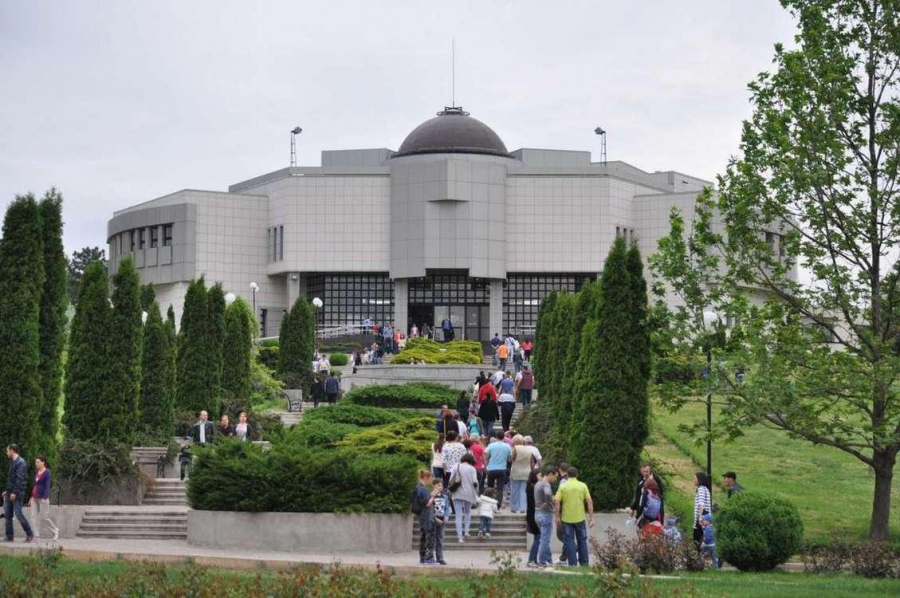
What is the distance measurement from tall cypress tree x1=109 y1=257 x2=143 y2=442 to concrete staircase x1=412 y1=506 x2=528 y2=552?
19.9ft

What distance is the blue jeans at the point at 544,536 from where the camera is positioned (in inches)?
672

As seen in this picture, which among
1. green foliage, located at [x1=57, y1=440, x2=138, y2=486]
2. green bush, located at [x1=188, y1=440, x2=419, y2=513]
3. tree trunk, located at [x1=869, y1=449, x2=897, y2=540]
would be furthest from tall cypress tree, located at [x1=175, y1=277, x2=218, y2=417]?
tree trunk, located at [x1=869, y1=449, x2=897, y2=540]

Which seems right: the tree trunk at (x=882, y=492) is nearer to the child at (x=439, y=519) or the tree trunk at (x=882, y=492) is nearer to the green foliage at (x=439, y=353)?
the child at (x=439, y=519)

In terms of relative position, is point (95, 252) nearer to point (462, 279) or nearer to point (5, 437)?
point (462, 279)

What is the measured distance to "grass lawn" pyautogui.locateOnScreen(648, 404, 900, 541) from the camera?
79.6ft

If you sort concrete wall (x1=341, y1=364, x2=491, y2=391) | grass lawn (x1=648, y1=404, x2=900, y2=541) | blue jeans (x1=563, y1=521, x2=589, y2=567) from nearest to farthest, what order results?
blue jeans (x1=563, y1=521, x2=589, y2=567) < grass lawn (x1=648, y1=404, x2=900, y2=541) < concrete wall (x1=341, y1=364, x2=491, y2=391)

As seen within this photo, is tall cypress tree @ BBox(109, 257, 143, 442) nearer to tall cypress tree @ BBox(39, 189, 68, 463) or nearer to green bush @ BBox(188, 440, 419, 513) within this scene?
tall cypress tree @ BBox(39, 189, 68, 463)

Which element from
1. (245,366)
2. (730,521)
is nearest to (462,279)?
(245,366)

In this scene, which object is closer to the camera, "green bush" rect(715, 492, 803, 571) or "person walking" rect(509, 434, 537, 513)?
"green bush" rect(715, 492, 803, 571)

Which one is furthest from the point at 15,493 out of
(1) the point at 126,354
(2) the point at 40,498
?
(1) the point at 126,354

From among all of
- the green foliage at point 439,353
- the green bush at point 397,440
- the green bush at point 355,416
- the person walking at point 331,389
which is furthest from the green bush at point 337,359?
the green bush at point 397,440

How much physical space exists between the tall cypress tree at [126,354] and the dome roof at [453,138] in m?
48.5

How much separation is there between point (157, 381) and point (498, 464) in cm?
1000

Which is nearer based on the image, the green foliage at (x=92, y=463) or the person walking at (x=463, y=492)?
the person walking at (x=463, y=492)
